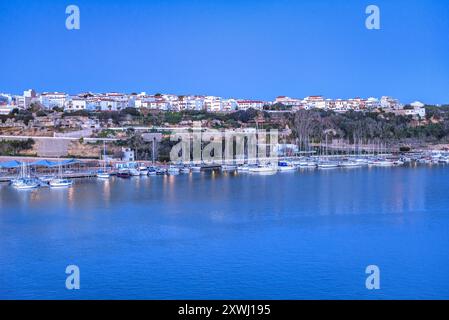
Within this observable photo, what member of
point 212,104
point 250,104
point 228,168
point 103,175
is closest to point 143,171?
point 103,175

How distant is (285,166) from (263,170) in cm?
55

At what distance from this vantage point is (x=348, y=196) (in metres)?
6.85

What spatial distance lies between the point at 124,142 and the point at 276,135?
363 centimetres

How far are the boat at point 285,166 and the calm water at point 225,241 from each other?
2.32 meters

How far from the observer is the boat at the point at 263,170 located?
9.61 meters

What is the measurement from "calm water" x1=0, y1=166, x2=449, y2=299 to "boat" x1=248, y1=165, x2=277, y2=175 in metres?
1.96

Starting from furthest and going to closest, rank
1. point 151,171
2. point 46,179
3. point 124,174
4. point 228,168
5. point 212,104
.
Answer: point 212,104
point 228,168
point 151,171
point 124,174
point 46,179

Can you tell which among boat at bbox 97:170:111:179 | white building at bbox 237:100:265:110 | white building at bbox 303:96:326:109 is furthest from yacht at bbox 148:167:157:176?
white building at bbox 303:96:326:109

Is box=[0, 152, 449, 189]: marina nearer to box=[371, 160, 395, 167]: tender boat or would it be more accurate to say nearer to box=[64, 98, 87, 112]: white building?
box=[371, 160, 395, 167]: tender boat

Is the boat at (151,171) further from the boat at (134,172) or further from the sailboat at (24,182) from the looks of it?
the sailboat at (24,182)

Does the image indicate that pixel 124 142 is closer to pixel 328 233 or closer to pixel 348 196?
pixel 348 196

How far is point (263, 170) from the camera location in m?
9.72

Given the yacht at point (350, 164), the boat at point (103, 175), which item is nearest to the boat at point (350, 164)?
the yacht at point (350, 164)

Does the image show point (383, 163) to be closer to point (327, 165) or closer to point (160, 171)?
point (327, 165)
